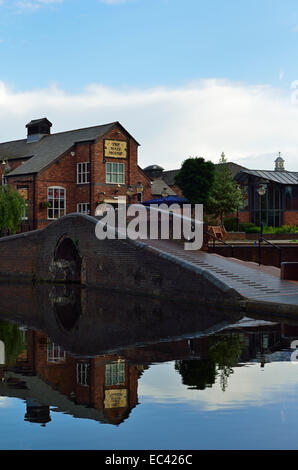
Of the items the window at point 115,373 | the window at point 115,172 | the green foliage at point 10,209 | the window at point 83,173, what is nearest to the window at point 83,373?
the window at point 115,373

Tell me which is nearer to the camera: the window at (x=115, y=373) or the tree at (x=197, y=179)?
the window at (x=115, y=373)

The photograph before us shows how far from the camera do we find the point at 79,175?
4588cm

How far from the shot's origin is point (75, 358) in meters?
11.4

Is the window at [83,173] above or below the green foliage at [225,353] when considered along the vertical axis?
above

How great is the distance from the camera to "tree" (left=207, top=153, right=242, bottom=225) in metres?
47.2

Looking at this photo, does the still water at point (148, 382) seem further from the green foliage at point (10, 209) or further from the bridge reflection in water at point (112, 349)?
the green foliage at point (10, 209)

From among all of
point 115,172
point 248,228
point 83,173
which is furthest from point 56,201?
point 248,228

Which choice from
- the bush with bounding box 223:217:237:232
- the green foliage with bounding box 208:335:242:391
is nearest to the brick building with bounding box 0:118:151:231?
the bush with bounding box 223:217:237:232

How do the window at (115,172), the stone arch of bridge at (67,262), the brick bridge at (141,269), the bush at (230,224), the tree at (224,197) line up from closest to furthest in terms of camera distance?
the brick bridge at (141,269) → the stone arch of bridge at (67,262) → the bush at (230,224) → the window at (115,172) → the tree at (224,197)

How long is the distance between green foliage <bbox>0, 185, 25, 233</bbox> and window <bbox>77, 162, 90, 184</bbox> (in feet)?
20.6

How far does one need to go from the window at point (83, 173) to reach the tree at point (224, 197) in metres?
9.46

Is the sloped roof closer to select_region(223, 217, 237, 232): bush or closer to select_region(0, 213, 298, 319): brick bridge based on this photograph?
select_region(223, 217, 237, 232): bush

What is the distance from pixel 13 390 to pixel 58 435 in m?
2.48

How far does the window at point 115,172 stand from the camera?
45.5 meters
